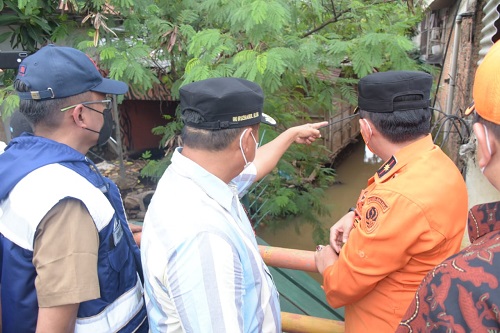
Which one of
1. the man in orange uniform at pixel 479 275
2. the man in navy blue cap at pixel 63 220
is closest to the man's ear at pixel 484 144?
the man in orange uniform at pixel 479 275

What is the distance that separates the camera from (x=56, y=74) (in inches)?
63.6

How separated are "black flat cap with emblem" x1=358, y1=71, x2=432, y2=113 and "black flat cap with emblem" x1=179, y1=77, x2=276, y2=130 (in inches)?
24.0

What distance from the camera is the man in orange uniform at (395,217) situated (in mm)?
1479

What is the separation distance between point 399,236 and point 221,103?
0.81 meters

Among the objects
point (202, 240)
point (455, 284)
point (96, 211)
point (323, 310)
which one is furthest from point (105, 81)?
point (323, 310)

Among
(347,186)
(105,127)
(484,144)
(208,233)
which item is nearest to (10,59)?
(105,127)

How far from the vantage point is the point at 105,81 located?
182cm

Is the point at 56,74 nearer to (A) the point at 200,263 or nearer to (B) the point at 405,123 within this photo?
(A) the point at 200,263

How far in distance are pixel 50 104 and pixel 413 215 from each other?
1493mm

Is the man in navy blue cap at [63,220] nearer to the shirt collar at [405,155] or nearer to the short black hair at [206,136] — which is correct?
the short black hair at [206,136]

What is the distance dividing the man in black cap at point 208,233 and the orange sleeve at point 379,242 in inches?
12.8

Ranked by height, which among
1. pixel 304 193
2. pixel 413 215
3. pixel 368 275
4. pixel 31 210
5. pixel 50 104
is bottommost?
pixel 304 193

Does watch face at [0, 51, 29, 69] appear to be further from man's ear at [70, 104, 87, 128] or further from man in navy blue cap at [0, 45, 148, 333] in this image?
man's ear at [70, 104, 87, 128]

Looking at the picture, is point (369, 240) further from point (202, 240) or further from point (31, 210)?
point (31, 210)
